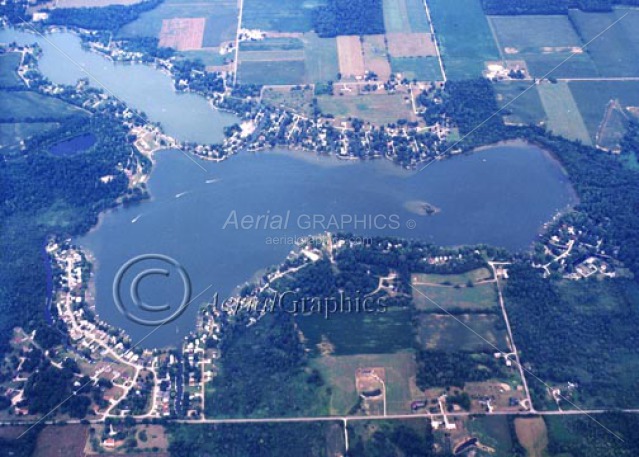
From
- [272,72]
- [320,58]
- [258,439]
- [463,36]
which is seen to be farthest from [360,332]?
[463,36]

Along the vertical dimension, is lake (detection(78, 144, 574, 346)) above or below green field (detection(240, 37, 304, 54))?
below

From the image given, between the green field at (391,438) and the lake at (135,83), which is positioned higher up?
the lake at (135,83)

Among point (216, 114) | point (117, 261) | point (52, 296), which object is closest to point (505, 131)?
point (216, 114)

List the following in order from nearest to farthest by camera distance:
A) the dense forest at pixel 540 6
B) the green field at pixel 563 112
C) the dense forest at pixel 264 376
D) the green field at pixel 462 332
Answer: the dense forest at pixel 264 376, the green field at pixel 462 332, the green field at pixel 563 112, the dense forest at pixel 540 6

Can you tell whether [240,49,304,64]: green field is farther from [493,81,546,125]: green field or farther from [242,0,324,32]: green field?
[493,81,546,125]: green field

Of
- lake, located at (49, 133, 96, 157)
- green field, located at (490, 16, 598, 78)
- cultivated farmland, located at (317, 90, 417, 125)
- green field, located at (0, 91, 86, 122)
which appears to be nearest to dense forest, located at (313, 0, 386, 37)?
cultivated farmland, located at (317, 90, 417, 125)

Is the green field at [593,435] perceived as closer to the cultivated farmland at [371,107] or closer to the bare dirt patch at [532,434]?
the bare dirt patch at [532,434]

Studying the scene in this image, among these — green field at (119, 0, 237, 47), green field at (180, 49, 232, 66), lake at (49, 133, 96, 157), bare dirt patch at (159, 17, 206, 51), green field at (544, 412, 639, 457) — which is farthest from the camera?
green field at (119, 0, 237, 47)

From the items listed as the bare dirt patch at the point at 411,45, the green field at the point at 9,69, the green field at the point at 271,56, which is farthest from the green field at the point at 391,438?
the green field at the point at 9,69
